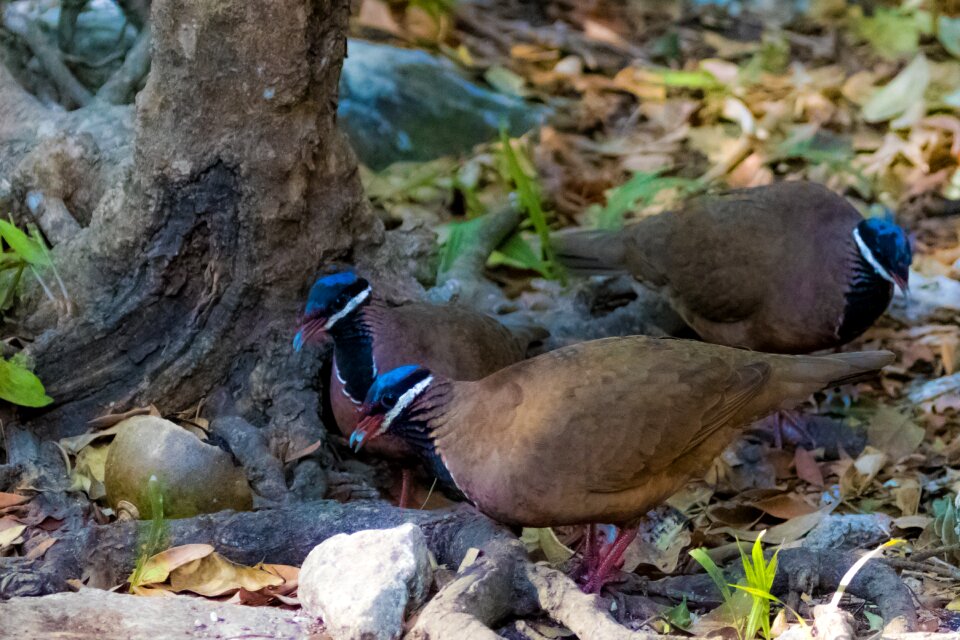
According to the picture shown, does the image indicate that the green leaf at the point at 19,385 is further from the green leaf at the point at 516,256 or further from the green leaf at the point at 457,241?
the green leaf at the point at 516,256

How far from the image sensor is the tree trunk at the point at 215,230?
4.26 meters

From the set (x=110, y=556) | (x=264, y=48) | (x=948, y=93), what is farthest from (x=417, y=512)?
(x=948, y=93)

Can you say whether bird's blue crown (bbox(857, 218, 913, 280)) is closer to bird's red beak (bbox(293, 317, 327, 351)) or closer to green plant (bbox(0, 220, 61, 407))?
bird's red beak (bbox(293, 317, 327, 351))

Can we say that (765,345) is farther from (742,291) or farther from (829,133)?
(829,133)

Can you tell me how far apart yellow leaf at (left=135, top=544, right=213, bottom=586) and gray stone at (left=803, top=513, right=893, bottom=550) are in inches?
82.7

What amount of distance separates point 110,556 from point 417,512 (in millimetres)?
993

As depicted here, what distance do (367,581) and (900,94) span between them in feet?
19.3

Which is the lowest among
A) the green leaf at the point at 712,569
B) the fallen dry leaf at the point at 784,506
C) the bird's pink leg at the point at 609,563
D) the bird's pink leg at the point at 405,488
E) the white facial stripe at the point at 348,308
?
the fallen dry leaf at the point at 784,506

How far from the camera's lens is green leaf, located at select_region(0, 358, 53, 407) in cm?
422

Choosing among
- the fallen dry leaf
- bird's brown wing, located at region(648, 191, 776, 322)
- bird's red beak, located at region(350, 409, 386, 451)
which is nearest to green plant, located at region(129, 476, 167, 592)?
bird's red beak, located at region(350, 409, 386, 451)

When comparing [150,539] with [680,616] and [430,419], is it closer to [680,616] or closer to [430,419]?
[430,419]

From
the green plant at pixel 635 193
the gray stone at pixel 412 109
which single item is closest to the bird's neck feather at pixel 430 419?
the green plant at pixel 635 193

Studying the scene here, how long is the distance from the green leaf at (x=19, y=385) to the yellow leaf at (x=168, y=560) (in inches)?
39.5

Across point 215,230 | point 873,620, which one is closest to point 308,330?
point 215,230
